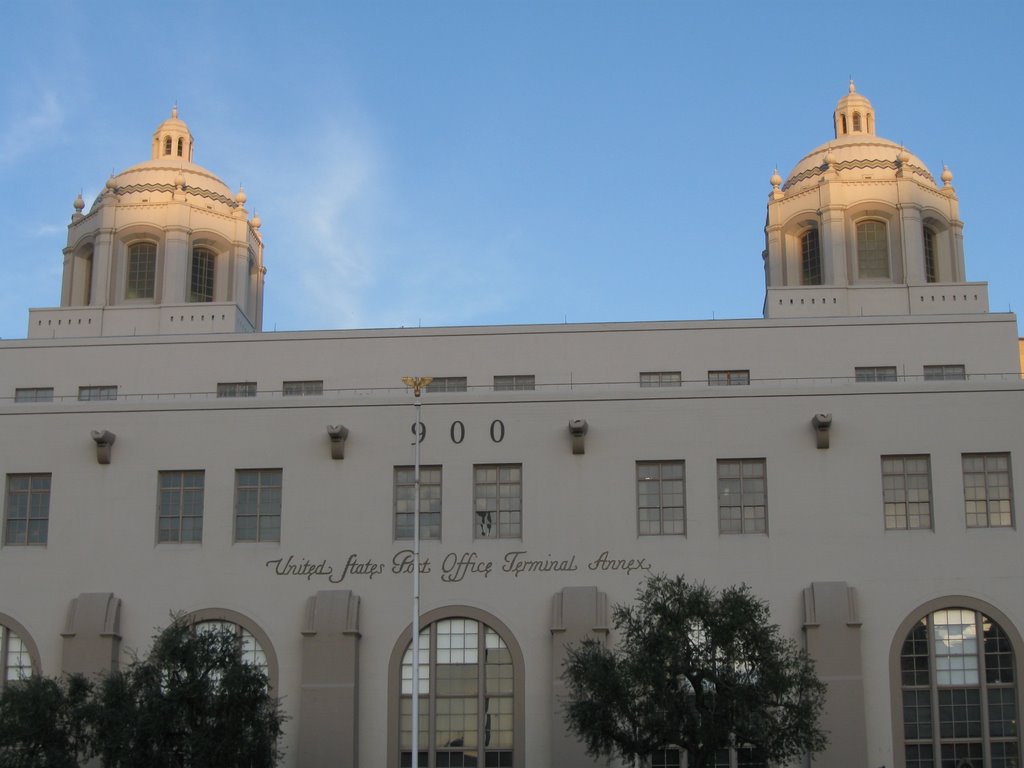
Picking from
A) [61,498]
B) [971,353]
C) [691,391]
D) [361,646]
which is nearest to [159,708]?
[361,646]

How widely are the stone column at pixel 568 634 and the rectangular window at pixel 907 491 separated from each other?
8407 millimetres

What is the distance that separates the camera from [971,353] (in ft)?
165

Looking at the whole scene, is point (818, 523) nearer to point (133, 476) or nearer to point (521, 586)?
point (521, 586)

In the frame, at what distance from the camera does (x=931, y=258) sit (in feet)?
184

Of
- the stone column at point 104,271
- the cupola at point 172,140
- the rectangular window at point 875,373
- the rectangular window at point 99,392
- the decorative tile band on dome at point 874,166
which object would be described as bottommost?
the rectangular window at point 99,392

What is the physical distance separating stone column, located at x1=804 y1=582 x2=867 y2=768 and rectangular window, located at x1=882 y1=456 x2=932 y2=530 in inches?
106

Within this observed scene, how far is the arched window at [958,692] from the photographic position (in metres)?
40.5

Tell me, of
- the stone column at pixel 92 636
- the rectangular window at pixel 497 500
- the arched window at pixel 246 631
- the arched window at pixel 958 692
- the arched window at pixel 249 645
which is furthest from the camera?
the rectangular window at pixel 497 500

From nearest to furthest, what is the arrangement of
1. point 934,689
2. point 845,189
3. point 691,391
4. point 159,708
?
point 159,708 → point 934,689 → point 691,391 → point 845,189

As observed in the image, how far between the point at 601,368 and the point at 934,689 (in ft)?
50.3

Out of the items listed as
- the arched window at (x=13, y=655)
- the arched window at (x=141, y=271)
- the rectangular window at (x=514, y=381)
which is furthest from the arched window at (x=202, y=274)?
the arched window at (x=13, y=655)

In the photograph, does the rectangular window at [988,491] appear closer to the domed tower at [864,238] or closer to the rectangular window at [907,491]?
the rectangular window at [907,491]

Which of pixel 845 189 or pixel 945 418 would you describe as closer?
pixel 945 418

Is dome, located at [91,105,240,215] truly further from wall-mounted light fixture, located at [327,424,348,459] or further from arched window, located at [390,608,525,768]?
arched window, located at [390,608,525,768]
